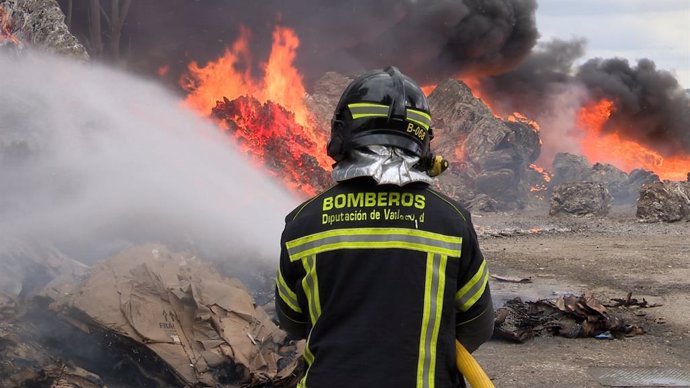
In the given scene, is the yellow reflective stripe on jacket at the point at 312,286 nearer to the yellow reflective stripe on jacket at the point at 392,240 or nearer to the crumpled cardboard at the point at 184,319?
the yellow reflective stripe on jacket at the point at 392,240

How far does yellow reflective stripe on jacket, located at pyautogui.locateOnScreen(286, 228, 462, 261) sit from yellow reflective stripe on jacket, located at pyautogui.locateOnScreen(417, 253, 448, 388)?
3 cm

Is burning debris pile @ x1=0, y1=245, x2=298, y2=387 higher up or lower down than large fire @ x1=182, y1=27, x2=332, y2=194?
lower down

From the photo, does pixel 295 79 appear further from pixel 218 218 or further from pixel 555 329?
pixel 555 329

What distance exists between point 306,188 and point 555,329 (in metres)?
9.28

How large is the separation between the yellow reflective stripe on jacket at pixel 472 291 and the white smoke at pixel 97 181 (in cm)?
426

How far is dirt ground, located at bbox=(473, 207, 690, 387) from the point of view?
490 centimetres

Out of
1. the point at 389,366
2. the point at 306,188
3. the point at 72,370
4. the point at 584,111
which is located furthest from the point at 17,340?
the point at 584,111

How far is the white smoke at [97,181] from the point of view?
5699 mm

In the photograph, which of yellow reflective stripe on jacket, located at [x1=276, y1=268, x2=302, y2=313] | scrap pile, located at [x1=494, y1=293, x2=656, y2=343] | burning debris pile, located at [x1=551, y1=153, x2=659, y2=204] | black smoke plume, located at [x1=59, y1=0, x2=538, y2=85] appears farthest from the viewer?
burning debris pile, located at [x1=551, y1=153, x2=659, y2=204]

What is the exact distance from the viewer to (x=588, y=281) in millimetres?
8203

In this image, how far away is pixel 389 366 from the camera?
1.73 m

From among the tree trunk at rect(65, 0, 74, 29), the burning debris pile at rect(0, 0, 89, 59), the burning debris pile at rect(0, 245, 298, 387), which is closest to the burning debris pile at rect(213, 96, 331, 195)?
the tree trunk at rect(65, 0, 74, 29)

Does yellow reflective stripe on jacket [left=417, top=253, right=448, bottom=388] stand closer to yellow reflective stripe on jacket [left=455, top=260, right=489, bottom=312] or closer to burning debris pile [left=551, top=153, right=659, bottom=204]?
yellow reflective stripe on jacket [left=455, top=260, right=489, bottom=312]

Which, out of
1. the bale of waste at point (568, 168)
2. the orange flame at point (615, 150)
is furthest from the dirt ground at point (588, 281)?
the orange flame at point (615, 150)
